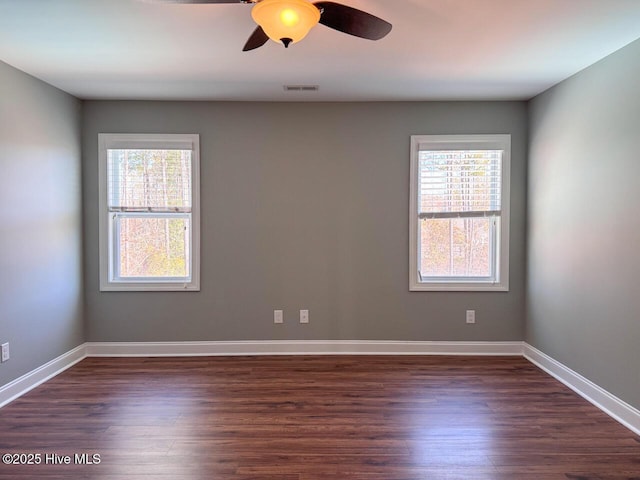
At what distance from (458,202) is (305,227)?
1540 mm

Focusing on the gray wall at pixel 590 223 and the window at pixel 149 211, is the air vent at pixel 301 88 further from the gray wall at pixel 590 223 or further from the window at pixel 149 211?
the gray wall at pixel 590 223

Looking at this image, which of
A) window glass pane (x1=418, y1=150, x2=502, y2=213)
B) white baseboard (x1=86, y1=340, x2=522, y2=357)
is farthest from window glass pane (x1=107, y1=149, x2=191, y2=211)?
window glass pane (x1=418, y1=150, x2=502, y2=213)

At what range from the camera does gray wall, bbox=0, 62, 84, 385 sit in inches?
109

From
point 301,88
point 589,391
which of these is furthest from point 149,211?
point 589,391

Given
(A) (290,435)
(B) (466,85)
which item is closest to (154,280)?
(A) (290,435)

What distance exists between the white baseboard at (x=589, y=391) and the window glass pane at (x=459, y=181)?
4.79 feet

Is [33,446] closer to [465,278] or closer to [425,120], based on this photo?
[465,278]

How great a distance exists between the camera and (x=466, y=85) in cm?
321

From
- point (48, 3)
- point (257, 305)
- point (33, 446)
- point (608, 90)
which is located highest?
point (48, 3)

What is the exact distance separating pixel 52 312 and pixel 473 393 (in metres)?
3.58

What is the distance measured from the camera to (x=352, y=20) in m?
1.76

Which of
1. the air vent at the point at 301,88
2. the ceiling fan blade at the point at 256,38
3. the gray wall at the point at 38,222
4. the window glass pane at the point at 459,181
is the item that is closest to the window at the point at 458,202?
the window glass pane at the point at 459,181

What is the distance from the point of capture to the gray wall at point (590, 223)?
8.03 feet

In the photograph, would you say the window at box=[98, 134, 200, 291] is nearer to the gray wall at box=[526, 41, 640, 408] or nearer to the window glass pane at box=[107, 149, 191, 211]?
the window glass pane at box=[107, 149, 191, 211]
